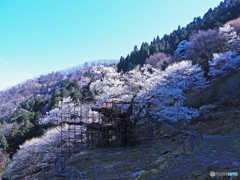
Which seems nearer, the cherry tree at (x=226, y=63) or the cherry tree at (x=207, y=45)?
the cherry tree at (x=226, y=63)

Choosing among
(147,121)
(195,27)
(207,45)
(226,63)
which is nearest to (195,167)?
(147,121)

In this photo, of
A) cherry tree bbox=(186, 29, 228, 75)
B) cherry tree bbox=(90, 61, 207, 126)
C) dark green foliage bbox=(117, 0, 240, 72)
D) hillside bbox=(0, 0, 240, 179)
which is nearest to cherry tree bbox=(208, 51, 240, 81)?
hillside bbox=(0, 0, 240, 179)

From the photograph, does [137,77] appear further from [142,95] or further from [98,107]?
[98,107]

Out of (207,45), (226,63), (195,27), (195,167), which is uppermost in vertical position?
(195,27)

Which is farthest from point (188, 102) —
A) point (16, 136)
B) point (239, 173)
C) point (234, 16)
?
point (16, 136)

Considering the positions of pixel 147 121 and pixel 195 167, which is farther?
pixel 147 121

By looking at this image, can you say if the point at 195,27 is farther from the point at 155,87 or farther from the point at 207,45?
the point at 155,87

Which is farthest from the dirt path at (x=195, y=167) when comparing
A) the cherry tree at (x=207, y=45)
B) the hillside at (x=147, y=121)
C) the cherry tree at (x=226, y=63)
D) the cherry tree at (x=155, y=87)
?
the cherry tree at (x=207, y=45)

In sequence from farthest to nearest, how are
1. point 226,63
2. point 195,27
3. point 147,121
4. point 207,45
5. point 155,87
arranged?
point 195,27 → point 207,45 → point 226,63 → point 147,121 → point 155,87

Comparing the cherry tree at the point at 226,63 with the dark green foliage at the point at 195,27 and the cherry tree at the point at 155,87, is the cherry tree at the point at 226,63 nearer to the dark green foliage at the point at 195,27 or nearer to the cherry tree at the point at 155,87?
the cherry tree at the point at 155,87

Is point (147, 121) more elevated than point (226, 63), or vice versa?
point (226, 63)

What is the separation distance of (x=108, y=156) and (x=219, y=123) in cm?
1241

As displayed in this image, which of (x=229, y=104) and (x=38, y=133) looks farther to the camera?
(x=38, y=133)

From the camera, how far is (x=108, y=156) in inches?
538
